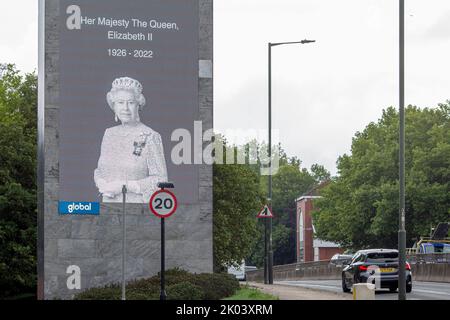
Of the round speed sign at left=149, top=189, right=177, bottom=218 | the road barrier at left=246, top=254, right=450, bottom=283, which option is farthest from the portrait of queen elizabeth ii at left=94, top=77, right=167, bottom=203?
the road barrier at left=246, top=254, right=450, bottom=283

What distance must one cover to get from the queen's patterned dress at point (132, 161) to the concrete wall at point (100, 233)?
640 mm

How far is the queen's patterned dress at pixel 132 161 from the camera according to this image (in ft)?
99.9

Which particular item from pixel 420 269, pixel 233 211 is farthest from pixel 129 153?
pixel 420 269

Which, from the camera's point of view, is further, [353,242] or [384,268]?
[353,242]

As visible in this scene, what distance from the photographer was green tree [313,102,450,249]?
74.9m

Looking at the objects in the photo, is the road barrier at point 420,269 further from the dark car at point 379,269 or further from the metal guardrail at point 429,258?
the dark car at point 379,269

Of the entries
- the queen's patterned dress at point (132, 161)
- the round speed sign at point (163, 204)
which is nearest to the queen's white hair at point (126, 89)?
the queen's patterned dress at point (132, 161)

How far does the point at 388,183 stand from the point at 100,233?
48.9 m

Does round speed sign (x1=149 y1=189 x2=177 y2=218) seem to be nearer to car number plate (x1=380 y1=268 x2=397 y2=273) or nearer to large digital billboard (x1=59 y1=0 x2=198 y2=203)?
large digital billboard (x1=59 y1=0 x2=198 y2=203)

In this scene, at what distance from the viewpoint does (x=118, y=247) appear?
30609mm

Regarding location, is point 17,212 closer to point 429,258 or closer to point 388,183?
point 429,258
